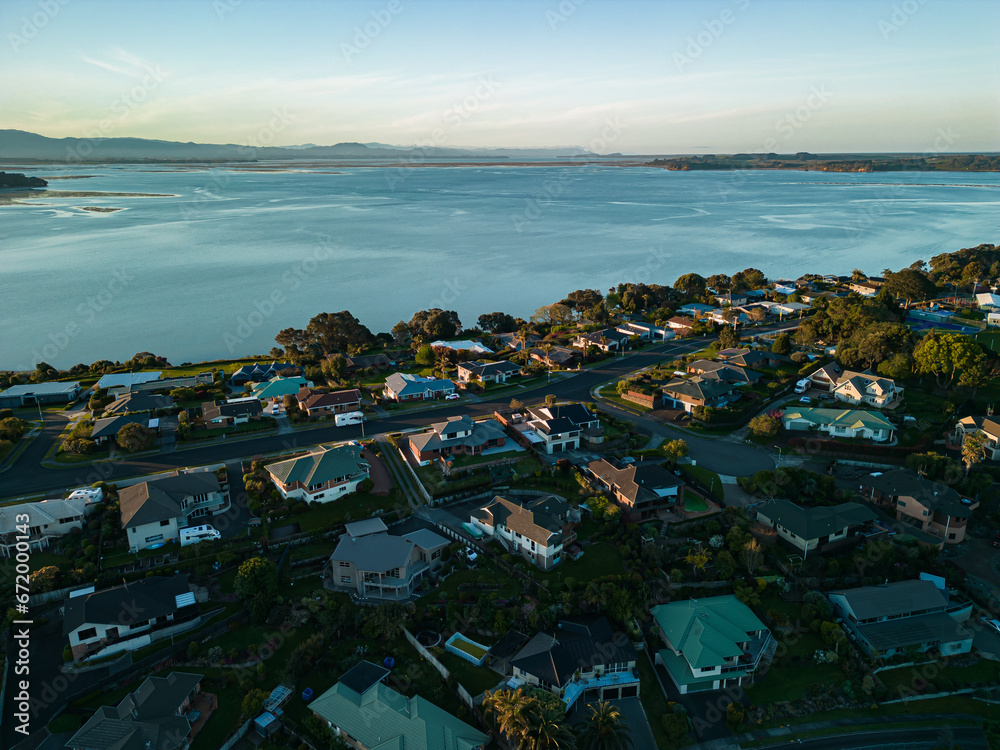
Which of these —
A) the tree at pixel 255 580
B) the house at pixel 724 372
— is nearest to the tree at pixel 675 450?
the house at pixel 724 372

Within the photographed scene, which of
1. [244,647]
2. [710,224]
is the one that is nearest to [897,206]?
[710,224]

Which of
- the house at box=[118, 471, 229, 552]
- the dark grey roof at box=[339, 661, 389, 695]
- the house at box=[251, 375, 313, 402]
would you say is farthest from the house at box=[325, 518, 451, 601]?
the house at box=[251, 375, 313, 402]

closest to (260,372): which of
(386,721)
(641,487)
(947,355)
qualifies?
(641,487)

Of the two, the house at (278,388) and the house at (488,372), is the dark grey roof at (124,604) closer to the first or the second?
the house at (278,388)

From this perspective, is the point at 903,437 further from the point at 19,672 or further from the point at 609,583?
the point at 19,672

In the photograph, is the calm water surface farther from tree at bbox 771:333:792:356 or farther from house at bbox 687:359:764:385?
tree at bbox 771:333:792:356
